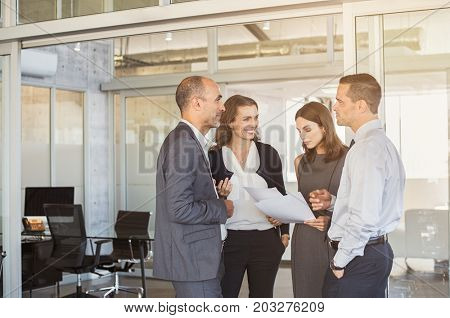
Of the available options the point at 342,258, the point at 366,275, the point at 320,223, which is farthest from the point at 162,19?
the point at 366,275

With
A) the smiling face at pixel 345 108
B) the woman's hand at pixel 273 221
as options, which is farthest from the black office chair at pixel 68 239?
the smiling face at pixel 345 108

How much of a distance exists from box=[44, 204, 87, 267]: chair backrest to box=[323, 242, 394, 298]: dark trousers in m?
3.38

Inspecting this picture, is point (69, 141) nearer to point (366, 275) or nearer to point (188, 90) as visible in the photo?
point (188, 90)

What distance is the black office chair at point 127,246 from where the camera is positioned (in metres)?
6.20

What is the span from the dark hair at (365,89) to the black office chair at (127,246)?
12.0ft

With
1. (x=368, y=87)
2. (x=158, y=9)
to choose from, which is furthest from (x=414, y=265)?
(x=158, y=9)

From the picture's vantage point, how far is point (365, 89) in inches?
120

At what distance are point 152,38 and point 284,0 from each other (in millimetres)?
4694

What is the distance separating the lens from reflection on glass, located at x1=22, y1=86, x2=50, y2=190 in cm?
709

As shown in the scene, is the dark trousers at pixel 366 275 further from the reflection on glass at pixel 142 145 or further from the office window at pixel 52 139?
the reflection on glass at pixel 142 145

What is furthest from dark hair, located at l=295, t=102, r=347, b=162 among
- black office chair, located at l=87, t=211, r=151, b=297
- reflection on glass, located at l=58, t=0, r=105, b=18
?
black office chair, located at l=87, t=211, r=151, b=297

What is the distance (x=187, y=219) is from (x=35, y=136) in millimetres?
4884
